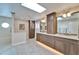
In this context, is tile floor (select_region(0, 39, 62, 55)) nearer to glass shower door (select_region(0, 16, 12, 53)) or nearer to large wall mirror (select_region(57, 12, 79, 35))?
large wall mirror (select_region(57, 12, 79, 35))

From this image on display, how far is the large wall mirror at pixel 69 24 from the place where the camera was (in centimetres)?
490

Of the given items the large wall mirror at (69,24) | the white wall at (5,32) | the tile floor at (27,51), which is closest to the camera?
the tile floor at (27,51)

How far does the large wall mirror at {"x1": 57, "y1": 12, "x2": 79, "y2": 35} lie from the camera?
490 cm

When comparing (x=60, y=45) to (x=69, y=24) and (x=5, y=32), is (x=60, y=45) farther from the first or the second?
(x=5, y=32)

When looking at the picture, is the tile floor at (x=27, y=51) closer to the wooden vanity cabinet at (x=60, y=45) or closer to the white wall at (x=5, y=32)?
the wooden vanity cabinet at (x=60, y=45)

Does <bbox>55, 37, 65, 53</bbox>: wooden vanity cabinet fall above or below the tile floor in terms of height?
above

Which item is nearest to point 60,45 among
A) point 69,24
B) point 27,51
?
point 69,24

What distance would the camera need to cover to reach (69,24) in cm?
533

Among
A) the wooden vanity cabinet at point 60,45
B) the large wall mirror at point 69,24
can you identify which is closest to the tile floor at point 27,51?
the wooden vanity cabinet at point 60,45

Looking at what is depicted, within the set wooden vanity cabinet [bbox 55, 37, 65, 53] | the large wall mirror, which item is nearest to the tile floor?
wooden vanity cabinet [bbox 55, 37, 65, 53]

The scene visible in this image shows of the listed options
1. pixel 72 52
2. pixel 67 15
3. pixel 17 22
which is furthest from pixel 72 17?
pixel 17 22

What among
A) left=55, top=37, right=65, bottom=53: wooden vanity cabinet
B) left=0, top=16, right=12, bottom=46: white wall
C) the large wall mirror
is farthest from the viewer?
left=0, top=16, right=12, bottom=46: white wall

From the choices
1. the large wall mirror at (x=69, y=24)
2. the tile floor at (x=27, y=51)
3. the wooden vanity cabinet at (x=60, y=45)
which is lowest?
the tile floor at (x=27, y=51)
